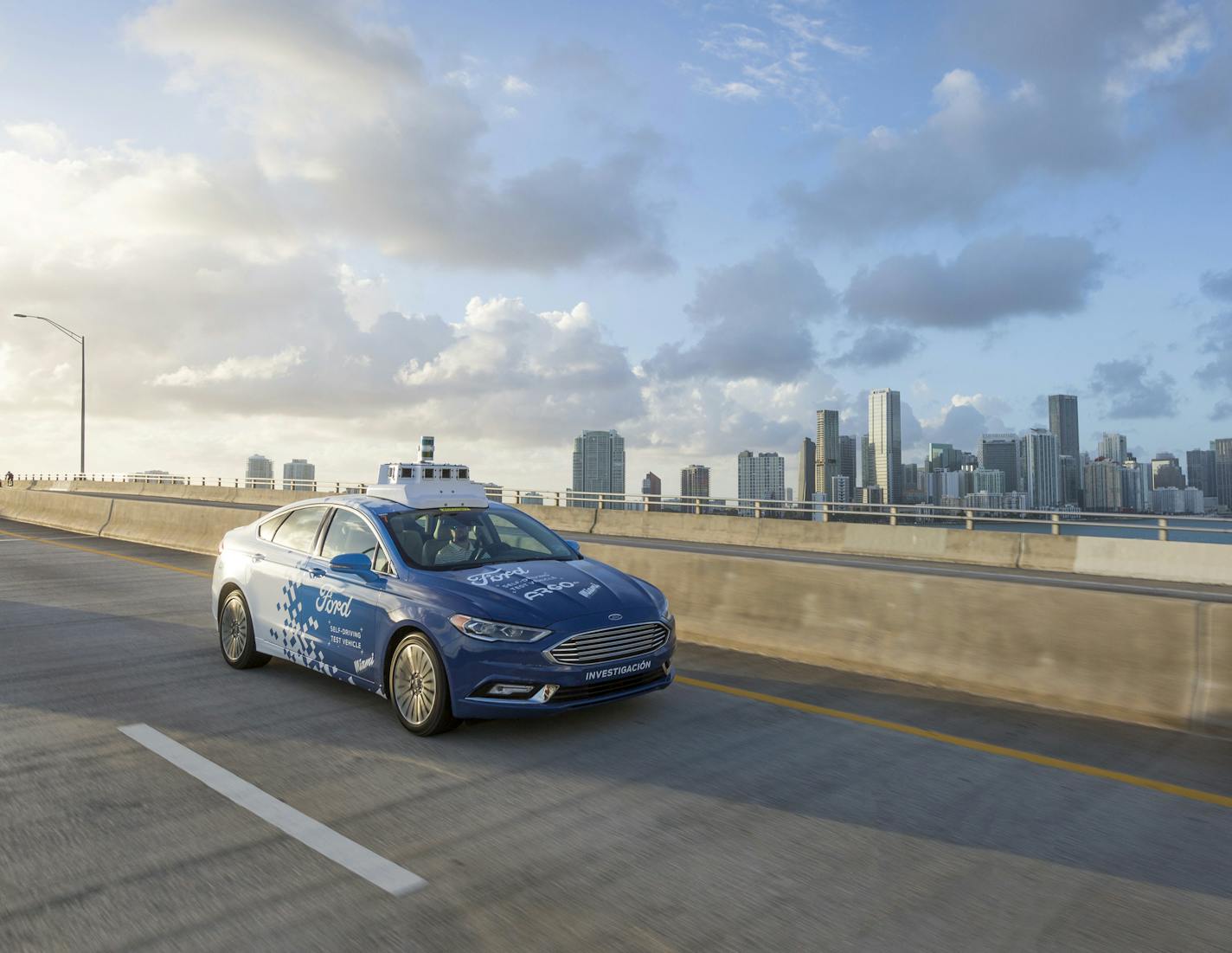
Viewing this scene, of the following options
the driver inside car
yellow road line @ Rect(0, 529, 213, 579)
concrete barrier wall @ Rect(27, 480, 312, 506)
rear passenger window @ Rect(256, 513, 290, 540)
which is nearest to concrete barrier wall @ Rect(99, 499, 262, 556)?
yellow road line @ Rect(0, 529, 213, 579)

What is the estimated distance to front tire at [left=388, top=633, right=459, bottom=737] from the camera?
19.7 feet

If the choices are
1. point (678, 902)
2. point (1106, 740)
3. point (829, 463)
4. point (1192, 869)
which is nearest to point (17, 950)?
point (678, 902)

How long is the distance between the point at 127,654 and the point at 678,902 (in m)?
7.04

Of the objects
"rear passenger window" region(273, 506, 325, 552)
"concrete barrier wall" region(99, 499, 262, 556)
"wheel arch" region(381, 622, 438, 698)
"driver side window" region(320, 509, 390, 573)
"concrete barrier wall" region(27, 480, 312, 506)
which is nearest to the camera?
"wheel arch" region(381, 622, 438, 698)

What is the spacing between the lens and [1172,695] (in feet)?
21.7

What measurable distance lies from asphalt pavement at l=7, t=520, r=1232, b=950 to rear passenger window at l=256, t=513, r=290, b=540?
1.32m

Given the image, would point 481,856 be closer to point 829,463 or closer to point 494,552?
point 494,552

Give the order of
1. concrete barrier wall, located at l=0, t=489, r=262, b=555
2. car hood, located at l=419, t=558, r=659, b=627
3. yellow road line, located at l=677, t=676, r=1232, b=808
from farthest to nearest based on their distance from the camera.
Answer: concrete barrier wall, located at l=0, t=489, r=262, b=555 → car hood, located at l=419, t=558, r=659, b=627 → yellow road line, located at l=677, t=676, r=1232, b=808

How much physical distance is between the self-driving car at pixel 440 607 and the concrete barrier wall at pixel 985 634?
2504 mm

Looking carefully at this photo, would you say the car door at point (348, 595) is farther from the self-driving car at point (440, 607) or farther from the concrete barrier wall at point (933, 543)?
→ the concrete barrier wall at point (933, 543)

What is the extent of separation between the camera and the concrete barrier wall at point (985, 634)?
261 inches

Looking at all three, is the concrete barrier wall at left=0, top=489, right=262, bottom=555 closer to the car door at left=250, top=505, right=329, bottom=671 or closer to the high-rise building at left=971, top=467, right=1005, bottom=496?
the car door at left=250, top=505, right=329, bottom=671

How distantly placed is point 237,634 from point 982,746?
5.99 metres

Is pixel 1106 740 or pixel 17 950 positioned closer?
pixel 17 950
